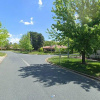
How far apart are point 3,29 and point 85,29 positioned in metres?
18.7

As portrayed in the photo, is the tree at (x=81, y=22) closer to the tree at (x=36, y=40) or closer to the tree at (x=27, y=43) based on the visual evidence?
the tree at (x=27, y=43)

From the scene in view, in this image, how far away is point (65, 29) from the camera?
32.0 ft

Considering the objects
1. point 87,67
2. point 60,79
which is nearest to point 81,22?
point 87,67

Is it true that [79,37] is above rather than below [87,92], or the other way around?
above

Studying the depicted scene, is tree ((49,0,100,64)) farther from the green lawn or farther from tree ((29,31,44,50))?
tree ((29,31,44,50))

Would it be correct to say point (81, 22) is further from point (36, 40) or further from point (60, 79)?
point (36, 40)

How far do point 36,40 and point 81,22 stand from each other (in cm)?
5106

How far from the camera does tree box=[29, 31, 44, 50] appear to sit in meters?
60.5

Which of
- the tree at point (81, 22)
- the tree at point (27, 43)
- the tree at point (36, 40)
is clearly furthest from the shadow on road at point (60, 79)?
the tree at point (36, 40)

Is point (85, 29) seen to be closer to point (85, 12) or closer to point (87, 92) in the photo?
point (85, 12)

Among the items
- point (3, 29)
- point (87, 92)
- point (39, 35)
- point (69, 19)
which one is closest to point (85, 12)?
point (69, 19)

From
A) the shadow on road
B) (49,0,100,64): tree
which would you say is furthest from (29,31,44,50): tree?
the shadow on road

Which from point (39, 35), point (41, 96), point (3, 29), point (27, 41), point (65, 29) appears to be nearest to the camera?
point (41, 96)

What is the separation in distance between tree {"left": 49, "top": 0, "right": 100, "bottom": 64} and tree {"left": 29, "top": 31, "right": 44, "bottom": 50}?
49918 millimetres
